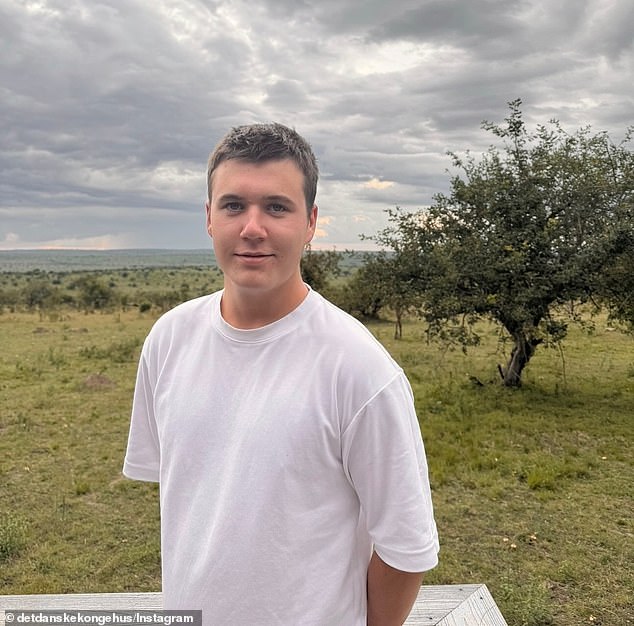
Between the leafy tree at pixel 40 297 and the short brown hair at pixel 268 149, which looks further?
the leafy tree at pixel 40 297

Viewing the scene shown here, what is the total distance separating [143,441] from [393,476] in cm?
106

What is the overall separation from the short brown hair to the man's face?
0.02 m

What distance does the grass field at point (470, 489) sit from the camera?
4895mm

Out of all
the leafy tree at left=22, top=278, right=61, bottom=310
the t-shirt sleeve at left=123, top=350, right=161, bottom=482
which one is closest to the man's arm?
the t-shirt sleeve at left=123, top=350, right=161, bottom=482

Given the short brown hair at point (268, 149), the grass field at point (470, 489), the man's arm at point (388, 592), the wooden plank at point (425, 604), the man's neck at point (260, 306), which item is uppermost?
the short brown hair at point (268, 149)

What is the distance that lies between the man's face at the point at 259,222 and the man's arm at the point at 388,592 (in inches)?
32.6

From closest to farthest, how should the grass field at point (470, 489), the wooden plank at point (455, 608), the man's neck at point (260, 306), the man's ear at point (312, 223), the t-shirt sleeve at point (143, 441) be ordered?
the man's neck at point (260, 306), the man's ear at point (312, 223), the t-shirt sleeve at point (143, 441), the wooden plank at point (455, 608), the grass field at point (470, 489)

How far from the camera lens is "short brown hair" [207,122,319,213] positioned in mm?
1594

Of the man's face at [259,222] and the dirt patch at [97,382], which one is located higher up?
the man's face at [259,222]

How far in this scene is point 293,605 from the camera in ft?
5.21

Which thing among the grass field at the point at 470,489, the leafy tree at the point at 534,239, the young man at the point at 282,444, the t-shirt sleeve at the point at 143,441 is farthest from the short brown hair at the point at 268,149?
the leafy tree at the point at 534,239

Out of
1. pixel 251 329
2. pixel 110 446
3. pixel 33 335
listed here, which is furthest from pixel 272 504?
pixel 33 335

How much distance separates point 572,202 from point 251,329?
965 cm

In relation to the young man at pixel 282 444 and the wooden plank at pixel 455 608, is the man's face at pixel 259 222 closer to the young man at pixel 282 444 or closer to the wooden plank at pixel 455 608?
the young man at pixel 282 444
